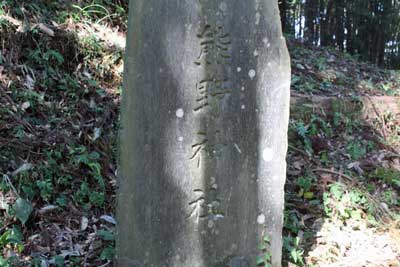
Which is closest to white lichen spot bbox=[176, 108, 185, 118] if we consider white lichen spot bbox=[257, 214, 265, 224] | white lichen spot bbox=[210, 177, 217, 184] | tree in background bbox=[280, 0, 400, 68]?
white lichen spot bbox=[210, 177, 217, 184]

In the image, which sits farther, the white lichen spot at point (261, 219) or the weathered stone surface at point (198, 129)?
the white lichen spot at point (261, 219)

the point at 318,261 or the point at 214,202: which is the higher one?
the point at 214,202

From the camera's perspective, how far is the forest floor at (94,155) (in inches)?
126

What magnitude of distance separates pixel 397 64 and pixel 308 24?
348 centimetres

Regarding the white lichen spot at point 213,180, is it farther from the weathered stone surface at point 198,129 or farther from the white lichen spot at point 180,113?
the white lichen spot at point 180,113

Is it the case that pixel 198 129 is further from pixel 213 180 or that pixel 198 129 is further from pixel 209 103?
pixel 213 180

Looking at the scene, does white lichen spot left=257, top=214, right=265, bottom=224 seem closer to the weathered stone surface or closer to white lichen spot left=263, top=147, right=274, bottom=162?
the weathered stone surface

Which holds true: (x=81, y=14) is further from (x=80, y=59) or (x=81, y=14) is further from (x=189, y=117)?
(x=189, y=117)

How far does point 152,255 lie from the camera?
2.64 metres

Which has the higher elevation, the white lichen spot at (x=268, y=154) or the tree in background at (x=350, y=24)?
the tree in background at (x=350, y=24)

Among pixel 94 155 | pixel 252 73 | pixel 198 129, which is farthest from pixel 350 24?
pixel 198 129

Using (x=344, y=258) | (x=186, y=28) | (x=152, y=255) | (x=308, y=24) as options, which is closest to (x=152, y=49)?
(x=186, y=28)

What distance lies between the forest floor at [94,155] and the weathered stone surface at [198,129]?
59 cm

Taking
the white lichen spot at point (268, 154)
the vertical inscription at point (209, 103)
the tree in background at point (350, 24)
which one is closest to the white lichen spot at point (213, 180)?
the vertical inscription at point (209, 103)
